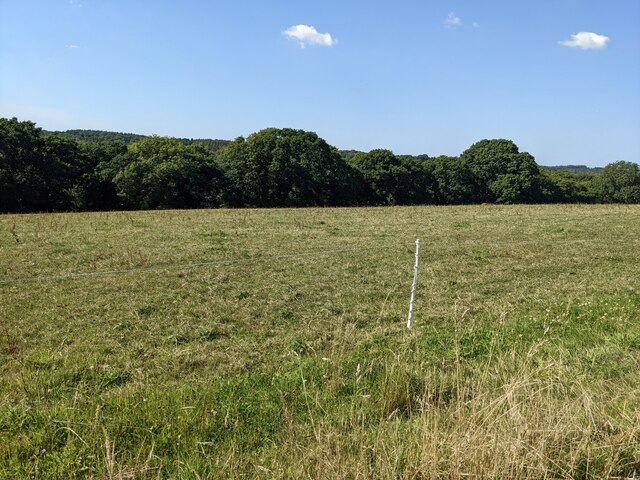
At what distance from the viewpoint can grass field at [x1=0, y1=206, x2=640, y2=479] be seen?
134 inches

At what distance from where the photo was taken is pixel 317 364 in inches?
222

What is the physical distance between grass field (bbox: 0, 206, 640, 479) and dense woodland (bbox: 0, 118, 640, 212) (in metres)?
33.2

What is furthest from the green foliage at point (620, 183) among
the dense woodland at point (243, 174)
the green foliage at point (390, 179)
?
the green foliage at point (390, 179)

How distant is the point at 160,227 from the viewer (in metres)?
21.4

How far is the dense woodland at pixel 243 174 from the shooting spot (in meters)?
45.1

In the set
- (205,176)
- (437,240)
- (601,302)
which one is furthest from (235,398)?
(205,176)

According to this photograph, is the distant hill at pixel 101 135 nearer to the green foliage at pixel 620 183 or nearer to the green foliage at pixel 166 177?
the green foliage at pixel 166 177

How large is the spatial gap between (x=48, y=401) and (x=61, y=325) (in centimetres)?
316

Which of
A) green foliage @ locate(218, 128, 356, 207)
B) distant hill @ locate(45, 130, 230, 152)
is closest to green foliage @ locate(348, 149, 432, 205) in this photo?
green foliage @ locate(218, 128, 356, 207)

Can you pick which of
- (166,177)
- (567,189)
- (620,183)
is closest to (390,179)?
(166,177)

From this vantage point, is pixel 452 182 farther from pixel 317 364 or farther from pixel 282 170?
pixel 317 364

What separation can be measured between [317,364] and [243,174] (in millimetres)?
49290

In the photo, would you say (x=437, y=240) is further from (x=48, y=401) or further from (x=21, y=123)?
(x=21, y=123)

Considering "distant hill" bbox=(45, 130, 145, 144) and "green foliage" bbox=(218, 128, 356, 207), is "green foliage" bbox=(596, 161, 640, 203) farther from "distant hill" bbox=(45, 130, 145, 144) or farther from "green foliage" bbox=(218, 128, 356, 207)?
"distant hill" bbox=(45, 130, 145, 144)
